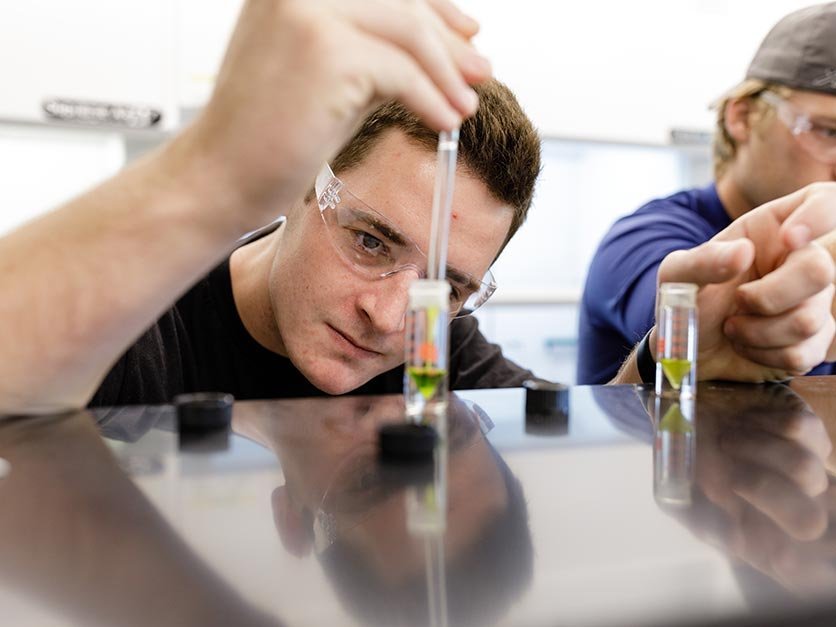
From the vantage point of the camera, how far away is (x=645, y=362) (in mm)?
1164

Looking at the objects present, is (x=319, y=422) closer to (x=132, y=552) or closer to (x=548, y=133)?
(x=132, y=552)

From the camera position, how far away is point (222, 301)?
4.47ft

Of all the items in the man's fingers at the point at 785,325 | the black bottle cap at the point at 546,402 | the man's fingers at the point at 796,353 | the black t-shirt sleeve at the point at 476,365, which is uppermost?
the black bottle cap at the point at 546,402

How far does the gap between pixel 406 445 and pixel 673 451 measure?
22cm

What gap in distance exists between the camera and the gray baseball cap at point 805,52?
181 centimetres

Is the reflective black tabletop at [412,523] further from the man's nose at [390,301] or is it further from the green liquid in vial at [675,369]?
the man's nose at [390,301]

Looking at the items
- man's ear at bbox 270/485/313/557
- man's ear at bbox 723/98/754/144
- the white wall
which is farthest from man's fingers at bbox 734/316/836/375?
the white wall

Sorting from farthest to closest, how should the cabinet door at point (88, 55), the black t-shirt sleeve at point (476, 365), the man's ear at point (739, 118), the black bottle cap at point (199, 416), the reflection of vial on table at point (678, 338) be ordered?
1. the cabinet door at point (88, 55)
2. the man's ear at point (739, 118)
3. the black t-shirt sleeve at point (476, 365)
4. the reflection of vial on table at point (678, 338)
5. the black bottle cap at point (199, 416)

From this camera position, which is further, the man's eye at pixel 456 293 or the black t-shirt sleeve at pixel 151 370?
the man's eye at pixel 456 293

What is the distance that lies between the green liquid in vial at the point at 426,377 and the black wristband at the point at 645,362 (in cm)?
52

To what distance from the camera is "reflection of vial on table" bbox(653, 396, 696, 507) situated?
52 cm

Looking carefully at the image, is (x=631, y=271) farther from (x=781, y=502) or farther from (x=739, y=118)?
(x=781, y=502)

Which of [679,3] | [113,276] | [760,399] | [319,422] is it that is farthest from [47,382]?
[679,3]

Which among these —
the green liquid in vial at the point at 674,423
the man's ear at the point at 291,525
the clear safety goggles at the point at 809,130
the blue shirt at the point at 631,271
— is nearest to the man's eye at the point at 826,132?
the clear safety goggles at the point at 809,130
